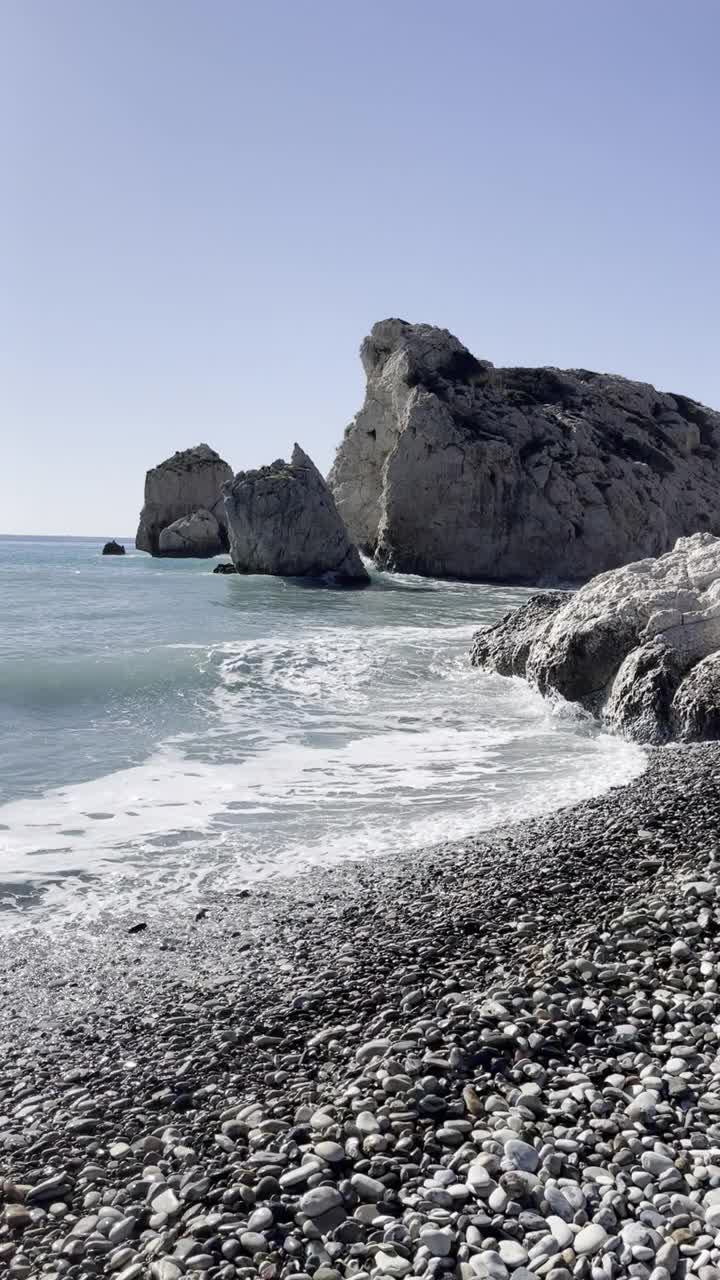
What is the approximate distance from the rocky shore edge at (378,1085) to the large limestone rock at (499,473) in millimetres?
49225

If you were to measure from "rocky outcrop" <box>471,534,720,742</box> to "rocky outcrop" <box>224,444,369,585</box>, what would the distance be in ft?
109

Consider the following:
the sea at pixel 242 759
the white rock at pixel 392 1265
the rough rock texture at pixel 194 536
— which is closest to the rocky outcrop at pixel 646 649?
the sea at pixel 242 759

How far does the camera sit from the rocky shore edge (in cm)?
346

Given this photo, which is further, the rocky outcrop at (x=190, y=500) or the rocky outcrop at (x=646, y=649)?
the rocky outcrop at (x=190, y=500)

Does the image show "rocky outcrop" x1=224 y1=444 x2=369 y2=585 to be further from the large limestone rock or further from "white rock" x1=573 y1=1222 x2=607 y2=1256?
"white rock" x1=573 y1=1222 x2=607 y2=1256

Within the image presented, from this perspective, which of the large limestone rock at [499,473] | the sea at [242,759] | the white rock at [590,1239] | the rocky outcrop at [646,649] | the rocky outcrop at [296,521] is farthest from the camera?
the large limestone rock at [499,473]

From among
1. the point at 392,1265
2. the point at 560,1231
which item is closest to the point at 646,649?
the point at 560,1231

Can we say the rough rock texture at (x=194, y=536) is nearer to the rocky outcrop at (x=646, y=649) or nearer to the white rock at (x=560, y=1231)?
the rocky outcrop at (x=646, y=649)

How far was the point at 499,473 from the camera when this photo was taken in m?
55.7

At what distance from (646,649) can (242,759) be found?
6.84m

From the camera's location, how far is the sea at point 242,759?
8484 millimetres

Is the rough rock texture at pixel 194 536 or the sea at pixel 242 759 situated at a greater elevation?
the rough rock texture at pixel 194 536

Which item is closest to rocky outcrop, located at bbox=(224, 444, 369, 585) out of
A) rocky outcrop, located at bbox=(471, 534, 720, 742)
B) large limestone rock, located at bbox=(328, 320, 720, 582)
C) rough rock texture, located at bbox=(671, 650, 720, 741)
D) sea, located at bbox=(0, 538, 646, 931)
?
Result: large limestone rock, located at bbox=(328, 320, 720, 582)

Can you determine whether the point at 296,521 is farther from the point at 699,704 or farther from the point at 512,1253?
the point at 512,1253
